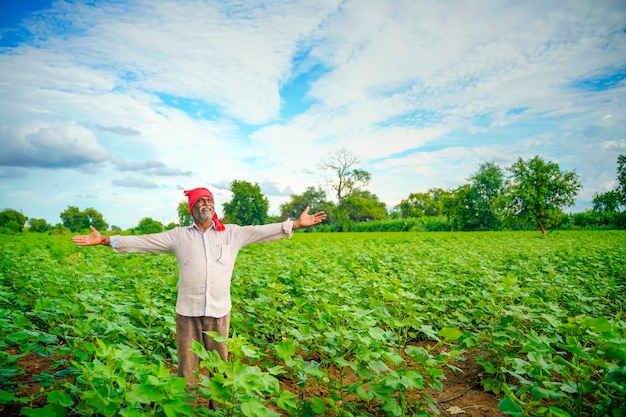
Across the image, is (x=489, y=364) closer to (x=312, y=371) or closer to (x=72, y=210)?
(x=312, y=371)

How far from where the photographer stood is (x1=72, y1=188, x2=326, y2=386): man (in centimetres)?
337

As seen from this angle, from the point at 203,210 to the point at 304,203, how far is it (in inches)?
3175

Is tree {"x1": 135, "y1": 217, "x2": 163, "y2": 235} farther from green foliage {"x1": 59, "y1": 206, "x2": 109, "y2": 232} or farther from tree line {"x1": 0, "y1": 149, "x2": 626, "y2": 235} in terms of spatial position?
green foliage {"x1": 59, "y1": 206, "x2": 109, "y2": 232}

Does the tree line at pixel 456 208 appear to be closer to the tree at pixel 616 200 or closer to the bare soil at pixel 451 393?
the tree at pixel 616 200

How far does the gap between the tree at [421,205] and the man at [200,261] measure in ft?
281

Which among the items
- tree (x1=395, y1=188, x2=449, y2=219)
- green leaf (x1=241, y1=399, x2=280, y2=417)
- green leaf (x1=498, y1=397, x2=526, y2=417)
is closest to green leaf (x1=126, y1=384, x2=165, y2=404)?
green leaf (x1=241, y1=399, x2=280, y2=417)

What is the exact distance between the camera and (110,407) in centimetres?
192

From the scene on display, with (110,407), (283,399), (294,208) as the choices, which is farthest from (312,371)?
(294,208)

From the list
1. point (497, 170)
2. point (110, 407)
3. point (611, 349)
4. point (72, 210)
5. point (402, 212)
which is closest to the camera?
point (110, 407)

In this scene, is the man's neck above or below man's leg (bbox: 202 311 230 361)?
above

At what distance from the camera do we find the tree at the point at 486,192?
158 ft

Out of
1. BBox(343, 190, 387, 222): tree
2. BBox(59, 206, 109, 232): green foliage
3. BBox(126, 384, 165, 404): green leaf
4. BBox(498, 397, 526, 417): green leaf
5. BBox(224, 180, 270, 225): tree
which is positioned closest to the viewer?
BBox(126, 384, 165, 404): green leaf

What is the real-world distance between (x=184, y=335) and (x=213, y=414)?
1.35m

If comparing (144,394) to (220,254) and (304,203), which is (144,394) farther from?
(304,203)
